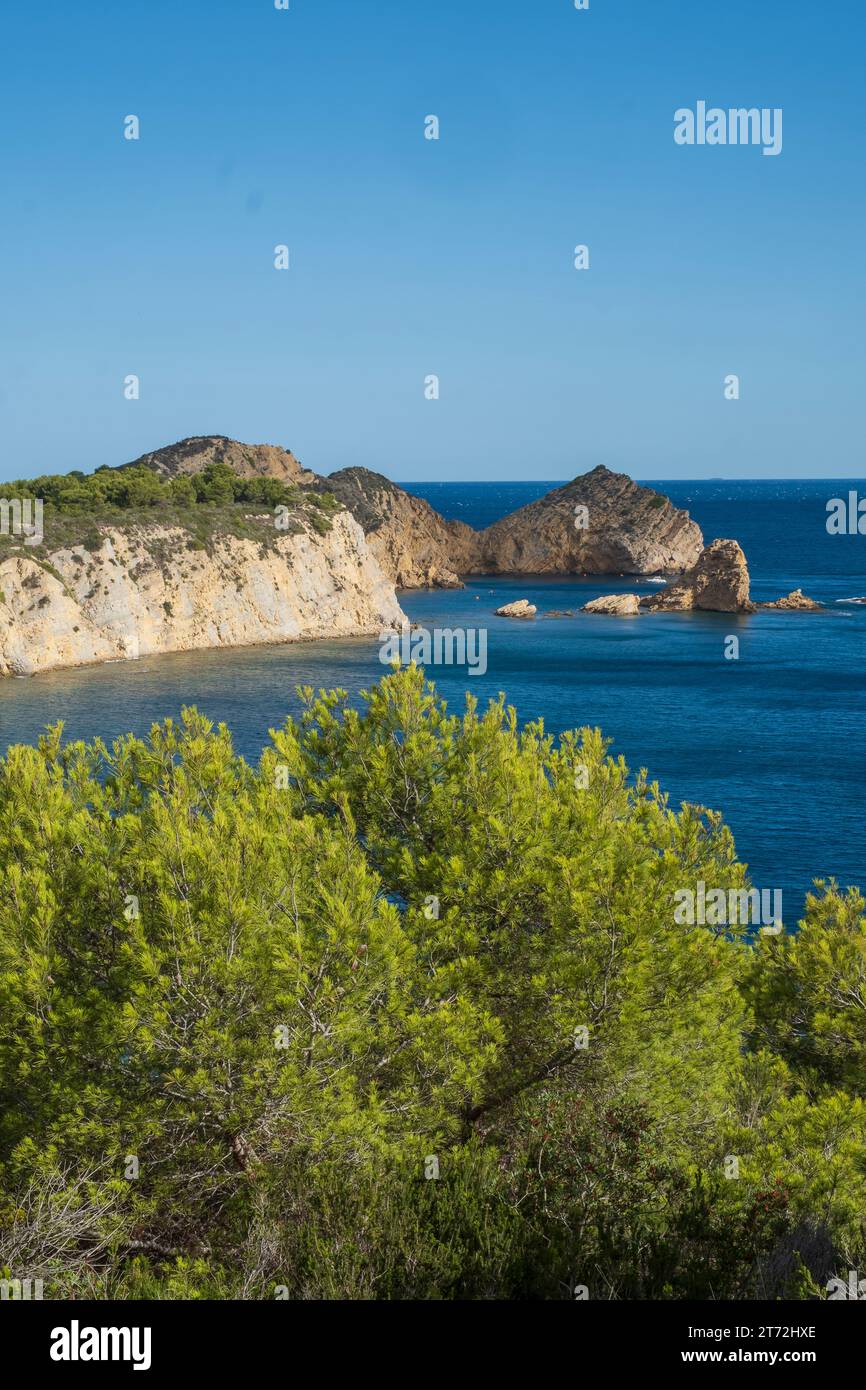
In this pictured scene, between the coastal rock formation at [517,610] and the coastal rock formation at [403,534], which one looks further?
the coastal rock formation at [403,534]

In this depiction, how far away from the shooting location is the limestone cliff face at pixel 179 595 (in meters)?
A: 74.1

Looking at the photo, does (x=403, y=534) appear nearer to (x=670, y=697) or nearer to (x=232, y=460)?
(x=232, y=460)

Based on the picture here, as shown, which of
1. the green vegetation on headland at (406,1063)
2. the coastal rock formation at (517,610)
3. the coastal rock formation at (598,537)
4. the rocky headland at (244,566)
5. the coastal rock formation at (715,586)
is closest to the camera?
the green vegetation on headland at (406,1063)

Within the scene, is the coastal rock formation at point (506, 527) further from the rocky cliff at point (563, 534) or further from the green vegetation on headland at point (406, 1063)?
the green vegetation on headland at point (406, 1063)

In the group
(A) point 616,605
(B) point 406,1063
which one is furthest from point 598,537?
(B) point 406,1063

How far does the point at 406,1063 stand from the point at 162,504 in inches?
3301

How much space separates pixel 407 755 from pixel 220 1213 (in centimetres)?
681

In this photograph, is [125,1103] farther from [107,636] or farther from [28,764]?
[107,636]

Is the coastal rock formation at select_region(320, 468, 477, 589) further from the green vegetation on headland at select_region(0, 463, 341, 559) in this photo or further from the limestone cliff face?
the limestone cliff face

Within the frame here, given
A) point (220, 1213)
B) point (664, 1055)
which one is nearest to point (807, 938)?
point (664, 1055)

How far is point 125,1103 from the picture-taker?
13211 mm

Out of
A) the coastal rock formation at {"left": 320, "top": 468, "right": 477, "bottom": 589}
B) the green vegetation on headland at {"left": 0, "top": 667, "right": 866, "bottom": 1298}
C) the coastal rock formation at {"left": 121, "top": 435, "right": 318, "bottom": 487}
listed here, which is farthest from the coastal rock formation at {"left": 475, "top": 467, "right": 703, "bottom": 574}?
the green vegetation on headland at {"left": 0, "top": 667, "right": 866, "bottom": 1298}

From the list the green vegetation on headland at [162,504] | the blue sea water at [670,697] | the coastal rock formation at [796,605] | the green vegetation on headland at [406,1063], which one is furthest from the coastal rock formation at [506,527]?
the green vegetation on headland at [406,1063]

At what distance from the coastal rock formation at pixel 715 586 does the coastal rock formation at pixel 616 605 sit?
11.4 ft
